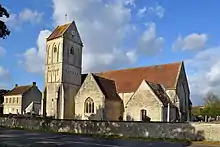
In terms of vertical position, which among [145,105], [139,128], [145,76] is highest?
[145,76]

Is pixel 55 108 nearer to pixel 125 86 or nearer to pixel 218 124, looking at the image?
pixel 125 86

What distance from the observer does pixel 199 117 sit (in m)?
56.7

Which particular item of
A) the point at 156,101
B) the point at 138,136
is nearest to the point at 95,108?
the point at 156,101

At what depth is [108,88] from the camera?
4625 cm

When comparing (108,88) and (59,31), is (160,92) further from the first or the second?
(59,31)

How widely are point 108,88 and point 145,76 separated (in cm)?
637

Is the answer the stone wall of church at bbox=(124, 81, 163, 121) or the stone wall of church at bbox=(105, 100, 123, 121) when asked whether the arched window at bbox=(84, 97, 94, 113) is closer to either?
the stone wall of church at bbox=(105, 100, 123, 121)

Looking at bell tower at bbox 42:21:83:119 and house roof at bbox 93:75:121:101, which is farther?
bell tower at bbox 42:21:83:119

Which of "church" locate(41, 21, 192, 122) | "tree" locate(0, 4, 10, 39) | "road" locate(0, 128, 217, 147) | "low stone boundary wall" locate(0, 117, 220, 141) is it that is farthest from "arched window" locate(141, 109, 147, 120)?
"tree" locate(0, 4, 10, 39)

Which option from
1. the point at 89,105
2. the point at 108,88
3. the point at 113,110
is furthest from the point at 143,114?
the point at 89,105

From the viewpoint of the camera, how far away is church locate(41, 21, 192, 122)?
38750 millimetres

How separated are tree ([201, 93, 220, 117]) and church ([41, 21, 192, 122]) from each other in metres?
8.17

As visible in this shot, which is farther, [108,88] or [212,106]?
[212,106]

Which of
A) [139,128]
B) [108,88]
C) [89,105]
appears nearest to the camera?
[139,128]
